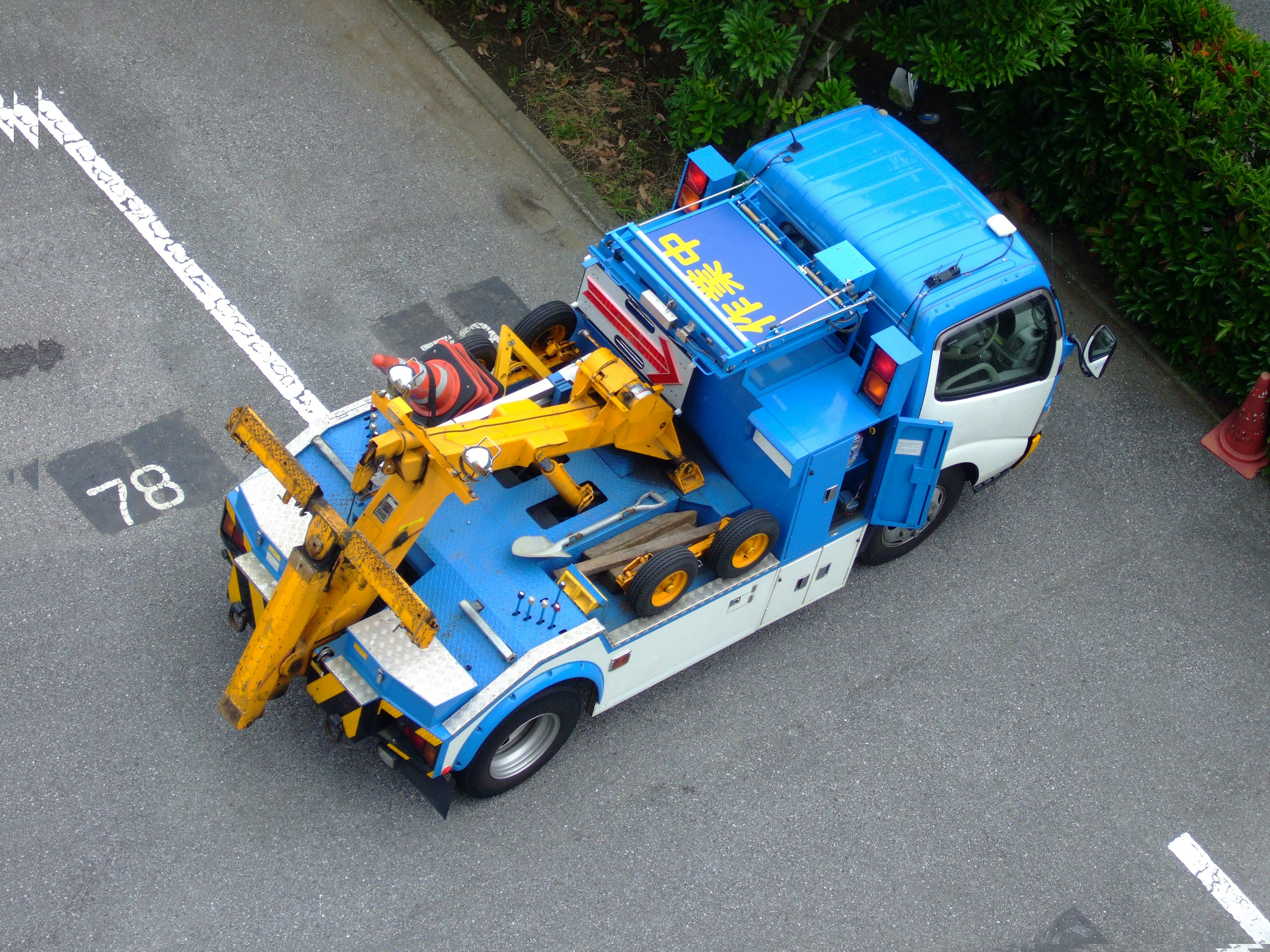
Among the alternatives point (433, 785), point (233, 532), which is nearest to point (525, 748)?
point (433, 785)

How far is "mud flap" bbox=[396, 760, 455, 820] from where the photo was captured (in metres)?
6.34

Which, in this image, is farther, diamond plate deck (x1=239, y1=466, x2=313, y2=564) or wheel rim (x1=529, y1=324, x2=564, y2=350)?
wheel rim (x1=529, y1=324, x2=564, y2=350)

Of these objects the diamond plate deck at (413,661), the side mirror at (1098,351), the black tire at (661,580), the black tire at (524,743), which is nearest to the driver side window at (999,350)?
the side mirror at (1098,351)

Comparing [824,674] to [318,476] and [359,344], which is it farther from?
[359,344]

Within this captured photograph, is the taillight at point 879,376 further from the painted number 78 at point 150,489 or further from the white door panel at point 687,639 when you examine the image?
the painted number 78 at point 150,489

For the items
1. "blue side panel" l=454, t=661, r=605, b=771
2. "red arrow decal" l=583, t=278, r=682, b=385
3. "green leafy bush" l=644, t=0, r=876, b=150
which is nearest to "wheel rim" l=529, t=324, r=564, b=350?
"red arrow decal" l=583, t=278, r=682, b=385

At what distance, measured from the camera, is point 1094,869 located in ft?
23.5

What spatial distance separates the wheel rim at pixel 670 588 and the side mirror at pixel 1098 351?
9.48ft

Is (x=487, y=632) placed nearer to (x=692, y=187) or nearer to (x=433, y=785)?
(x=433, y=785)

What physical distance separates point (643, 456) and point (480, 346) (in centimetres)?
119

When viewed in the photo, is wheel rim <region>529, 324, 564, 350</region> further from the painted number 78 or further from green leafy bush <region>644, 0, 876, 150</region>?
green leafy bush <region>644, 0, 876, 150</region>

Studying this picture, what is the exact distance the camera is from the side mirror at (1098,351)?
7500 millimetres

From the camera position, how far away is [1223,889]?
7195 millimetres

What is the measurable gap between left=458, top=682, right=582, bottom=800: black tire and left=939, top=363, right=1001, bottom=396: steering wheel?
2.79 m
